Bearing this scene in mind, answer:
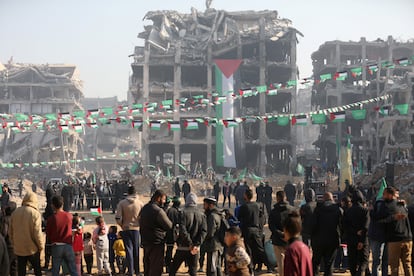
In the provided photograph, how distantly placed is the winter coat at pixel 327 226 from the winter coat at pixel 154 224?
2.45 meters

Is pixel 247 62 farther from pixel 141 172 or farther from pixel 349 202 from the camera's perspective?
pixel 349 202

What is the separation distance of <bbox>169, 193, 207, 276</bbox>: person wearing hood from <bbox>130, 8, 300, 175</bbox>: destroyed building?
4508 cm

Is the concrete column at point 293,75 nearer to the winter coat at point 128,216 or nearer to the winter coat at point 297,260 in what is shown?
the winter coat at point 128,216

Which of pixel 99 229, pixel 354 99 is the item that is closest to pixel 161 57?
pixel 354 99

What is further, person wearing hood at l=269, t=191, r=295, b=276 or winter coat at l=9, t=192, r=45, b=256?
person wearing hood at l=269, t=191, r=295, b=276

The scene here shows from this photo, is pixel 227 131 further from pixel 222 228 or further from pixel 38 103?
pixel 222 228

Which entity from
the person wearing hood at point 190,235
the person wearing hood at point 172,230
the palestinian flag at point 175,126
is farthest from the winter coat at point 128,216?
the palestinian flag at point 175,126

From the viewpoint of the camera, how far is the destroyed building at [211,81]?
56.2m

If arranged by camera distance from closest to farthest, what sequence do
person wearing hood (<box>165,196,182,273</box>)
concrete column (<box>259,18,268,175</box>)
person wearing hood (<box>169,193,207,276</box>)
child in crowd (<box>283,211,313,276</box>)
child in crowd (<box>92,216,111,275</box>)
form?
child in crowd (<box>283,211,313,276</box>) → person wearing hood (<box>169,193,207,276</box>) → person wearing hood (<box>165,196,182,273</box>) → child in crowd (<box>92,216,111,275</box>) → concrete column (<box>259,18,268,175</box>)

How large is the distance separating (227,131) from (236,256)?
4630cm

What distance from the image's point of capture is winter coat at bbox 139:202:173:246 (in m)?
8.84

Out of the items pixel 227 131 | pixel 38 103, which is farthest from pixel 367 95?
pixel 38 103

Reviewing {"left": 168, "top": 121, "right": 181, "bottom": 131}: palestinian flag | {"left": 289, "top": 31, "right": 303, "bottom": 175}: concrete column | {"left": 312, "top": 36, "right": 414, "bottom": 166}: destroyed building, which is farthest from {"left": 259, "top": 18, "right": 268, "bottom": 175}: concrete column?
{"left": 168, "top": 121, "right": 181, "bottom": 131}: palestinian flag

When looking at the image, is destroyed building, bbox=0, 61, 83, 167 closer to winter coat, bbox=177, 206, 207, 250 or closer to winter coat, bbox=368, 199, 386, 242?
winter coat, bbox=177, 206, 207, 250
